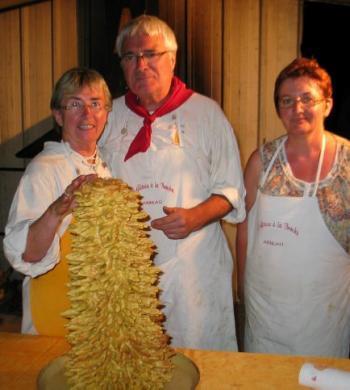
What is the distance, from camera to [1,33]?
4352 millimetres

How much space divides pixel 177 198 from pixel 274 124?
178 cm

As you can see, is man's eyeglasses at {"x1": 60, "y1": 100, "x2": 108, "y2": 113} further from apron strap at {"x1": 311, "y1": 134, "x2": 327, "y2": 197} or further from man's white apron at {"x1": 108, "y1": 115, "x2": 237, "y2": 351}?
apron strap at {"x1": 311, "y1": 134, "x2": 327, "y2": 197}

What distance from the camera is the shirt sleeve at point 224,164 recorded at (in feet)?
7.81

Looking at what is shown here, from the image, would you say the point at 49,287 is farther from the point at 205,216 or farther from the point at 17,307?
the point at 17,307

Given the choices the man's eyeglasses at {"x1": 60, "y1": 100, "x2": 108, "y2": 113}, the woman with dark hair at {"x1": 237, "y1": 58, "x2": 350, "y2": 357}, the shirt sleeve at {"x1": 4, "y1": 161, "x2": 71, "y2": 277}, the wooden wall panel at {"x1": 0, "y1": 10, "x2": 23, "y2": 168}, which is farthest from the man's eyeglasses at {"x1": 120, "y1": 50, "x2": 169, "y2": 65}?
the wooden wall panel at {"x1": 0, "y1": 10, "x2": 23, "y2": 168}

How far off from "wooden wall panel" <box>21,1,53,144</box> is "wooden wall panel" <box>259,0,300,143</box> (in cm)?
194

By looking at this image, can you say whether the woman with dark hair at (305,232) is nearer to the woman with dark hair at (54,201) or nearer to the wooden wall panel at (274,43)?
the woman with dark hair at (54,201)

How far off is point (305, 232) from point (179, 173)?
26.8 inches

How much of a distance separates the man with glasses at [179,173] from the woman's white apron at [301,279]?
210 millimetres

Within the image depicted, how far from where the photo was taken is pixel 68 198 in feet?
5.26

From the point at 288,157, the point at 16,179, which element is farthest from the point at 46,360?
the point at 16,179

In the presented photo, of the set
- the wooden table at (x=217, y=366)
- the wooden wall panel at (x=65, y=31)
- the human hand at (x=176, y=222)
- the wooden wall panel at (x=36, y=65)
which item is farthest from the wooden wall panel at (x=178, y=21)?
the wooden table at (x=217, y=366)

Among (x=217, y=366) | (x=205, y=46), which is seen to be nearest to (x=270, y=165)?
(x=217, y=366)

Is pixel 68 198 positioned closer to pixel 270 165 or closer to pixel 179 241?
pixel 179 241
